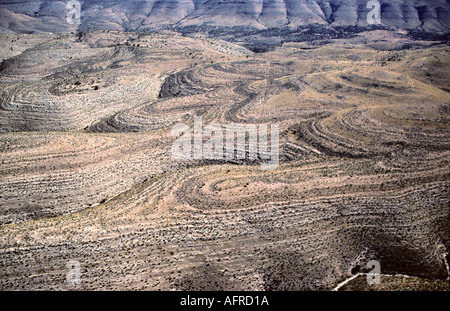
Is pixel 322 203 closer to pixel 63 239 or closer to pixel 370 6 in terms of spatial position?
pixel 63 239

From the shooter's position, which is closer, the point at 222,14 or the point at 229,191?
the point at 229,191

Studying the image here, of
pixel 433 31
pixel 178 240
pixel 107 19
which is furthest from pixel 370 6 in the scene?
pixel 178 240

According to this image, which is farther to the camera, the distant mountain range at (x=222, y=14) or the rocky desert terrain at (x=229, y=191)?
the distant mountain range at (x=222, y=14)

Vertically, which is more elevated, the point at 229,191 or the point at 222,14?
the point at 222,14

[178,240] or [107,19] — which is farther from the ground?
[107,19]

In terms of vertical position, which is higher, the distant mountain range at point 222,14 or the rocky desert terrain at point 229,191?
the distant mountain range at point 222,14

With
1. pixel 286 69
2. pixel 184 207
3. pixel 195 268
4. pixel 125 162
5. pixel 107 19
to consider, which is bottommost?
pixel 195 268
